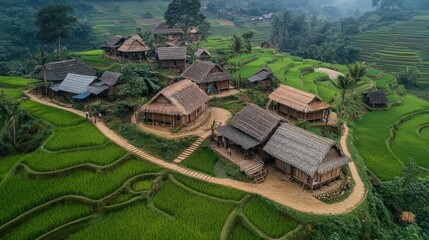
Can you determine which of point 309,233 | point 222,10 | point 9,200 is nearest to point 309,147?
point 309,233

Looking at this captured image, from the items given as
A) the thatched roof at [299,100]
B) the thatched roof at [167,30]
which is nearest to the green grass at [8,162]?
the thatched roof at [299,100]

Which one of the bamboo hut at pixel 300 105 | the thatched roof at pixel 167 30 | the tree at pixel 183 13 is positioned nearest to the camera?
the bamboo hut at pixel 300 105

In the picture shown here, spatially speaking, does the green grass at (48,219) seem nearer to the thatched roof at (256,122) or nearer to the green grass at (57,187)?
the green grass at (57,187)

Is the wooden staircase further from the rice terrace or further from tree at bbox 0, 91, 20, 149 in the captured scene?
tree at bbox 0, 91, 20, 149

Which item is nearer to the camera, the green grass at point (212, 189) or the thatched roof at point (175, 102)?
the green grass at point (212, 189)

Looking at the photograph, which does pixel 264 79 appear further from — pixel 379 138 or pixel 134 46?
pixel 134 46

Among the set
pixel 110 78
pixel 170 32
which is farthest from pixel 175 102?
pixel 170 32

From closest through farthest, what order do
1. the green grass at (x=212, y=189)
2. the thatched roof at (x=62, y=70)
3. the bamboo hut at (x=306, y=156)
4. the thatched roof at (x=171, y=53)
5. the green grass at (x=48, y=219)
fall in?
the green grass at (x=48, y=219) < the green grass at (x=212, y=189) < the bamboo hut at (x=306, y=156) < the thatched roof at (x=62, y=70) < the thatched roof at (x=171, y=53)

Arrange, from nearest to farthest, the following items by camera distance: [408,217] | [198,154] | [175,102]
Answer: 1. [408,217]
2. [198,154]
3. [175,102]
